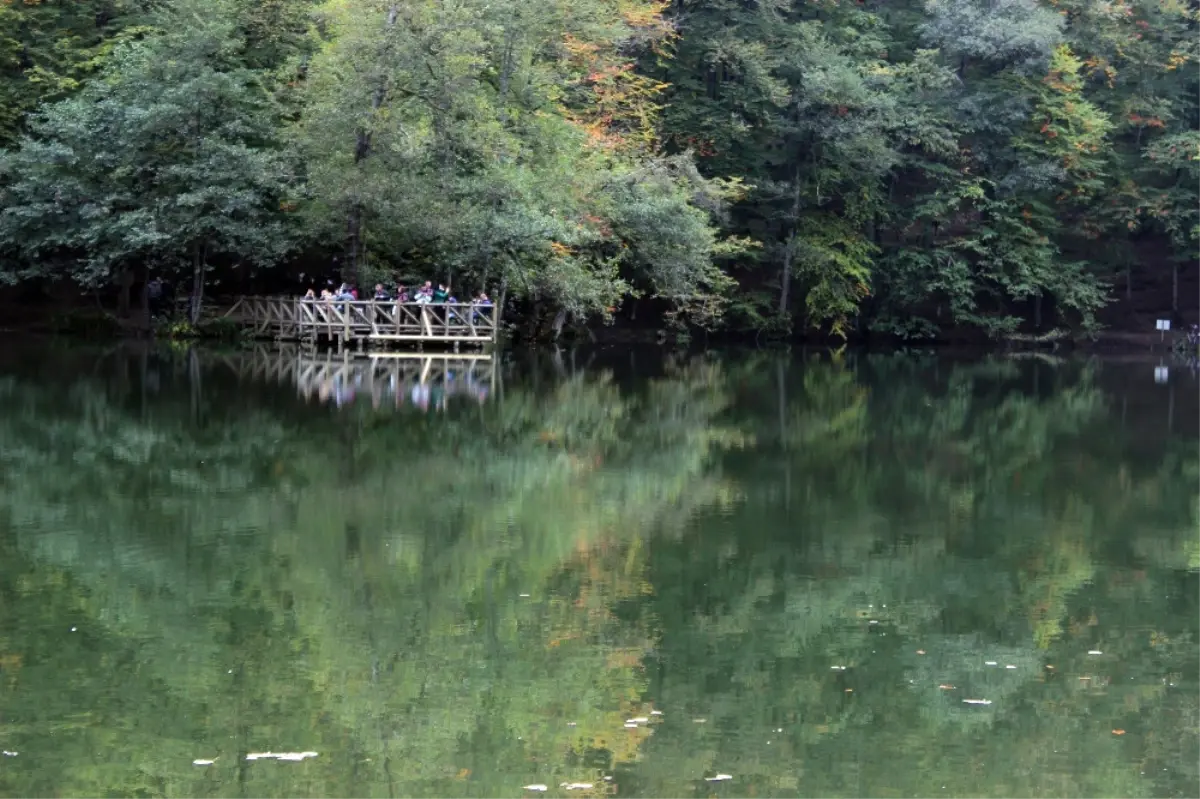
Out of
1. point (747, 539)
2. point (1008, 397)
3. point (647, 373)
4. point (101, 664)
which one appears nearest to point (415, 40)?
point (647, 373)

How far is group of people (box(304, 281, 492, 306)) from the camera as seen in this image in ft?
111

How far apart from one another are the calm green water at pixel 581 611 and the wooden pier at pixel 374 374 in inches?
139

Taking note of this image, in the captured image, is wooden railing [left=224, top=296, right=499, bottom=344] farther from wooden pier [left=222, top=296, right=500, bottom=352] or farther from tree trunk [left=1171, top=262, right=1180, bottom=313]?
tree trunk [left=1171, top=262, right=1180, bottom=313]

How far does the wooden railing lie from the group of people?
94mm

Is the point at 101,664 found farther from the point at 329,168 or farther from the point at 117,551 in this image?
the point at 329,168

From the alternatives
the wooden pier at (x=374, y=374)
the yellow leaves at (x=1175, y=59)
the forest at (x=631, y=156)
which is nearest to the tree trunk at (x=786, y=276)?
the forest at (x=631, y=156)

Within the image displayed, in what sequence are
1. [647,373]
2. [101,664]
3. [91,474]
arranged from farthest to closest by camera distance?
[647,373]
[91,474]
[101,664]

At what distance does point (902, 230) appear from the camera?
46.3m

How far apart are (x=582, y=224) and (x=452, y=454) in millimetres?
19488

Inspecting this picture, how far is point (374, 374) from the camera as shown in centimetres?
2662

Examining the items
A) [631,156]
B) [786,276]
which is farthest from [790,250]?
[631,156]

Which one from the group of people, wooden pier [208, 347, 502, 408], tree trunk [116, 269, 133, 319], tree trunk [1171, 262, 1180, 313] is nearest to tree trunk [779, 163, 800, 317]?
the group of people

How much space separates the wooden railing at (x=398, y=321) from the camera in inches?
1326

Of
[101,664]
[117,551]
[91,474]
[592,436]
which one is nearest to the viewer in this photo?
[101,664]
